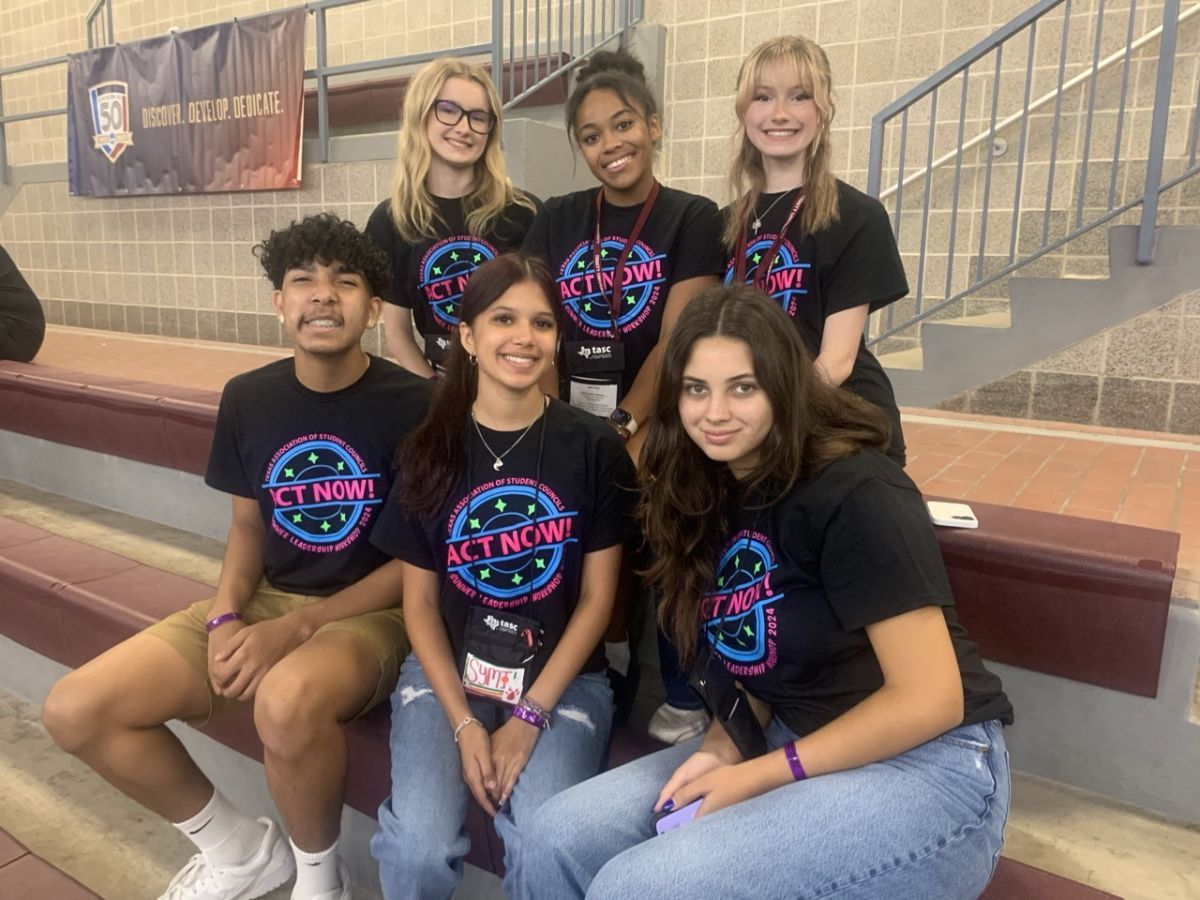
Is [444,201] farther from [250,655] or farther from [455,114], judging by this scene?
[250,655]

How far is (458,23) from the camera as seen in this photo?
5.47m

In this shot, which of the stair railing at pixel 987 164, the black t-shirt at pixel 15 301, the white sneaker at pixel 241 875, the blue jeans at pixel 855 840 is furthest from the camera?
the black t-shirt at pixel 15 301

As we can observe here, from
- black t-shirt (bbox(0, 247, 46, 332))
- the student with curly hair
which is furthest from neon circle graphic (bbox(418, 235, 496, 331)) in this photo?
black t-shirt (bbox(0, 247, 46, 332))

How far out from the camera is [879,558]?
41.3 inches

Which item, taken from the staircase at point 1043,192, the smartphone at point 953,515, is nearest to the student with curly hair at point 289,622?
the smartphone at point 953,515

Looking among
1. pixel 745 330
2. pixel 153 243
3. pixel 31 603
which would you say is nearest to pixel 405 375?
pixel 745 330

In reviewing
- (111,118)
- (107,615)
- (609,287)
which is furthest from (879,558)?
(111,118)

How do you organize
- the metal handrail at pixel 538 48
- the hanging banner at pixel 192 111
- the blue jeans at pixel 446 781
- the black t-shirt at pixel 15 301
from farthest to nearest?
the hanging banner at pixel 192 111
the metal handrail at pixel 538 48
the black t-shirt at pixel 15 301
the blue jeans at pixel 446 781

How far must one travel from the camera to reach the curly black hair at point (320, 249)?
1673mm

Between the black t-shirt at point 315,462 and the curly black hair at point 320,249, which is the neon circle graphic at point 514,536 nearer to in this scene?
the black t-shirt at point 315,462

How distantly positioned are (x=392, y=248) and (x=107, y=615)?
107 cm

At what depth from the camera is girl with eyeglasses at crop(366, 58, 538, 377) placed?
1.86 metres

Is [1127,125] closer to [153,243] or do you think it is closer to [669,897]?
[669,897]

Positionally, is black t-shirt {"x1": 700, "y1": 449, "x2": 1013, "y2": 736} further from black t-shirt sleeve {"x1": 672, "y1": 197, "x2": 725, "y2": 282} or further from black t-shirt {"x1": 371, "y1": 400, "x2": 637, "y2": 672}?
black t-shirt sleeve {"x1": 672, "y1": 197, "x2": 725, "y2": 282}
